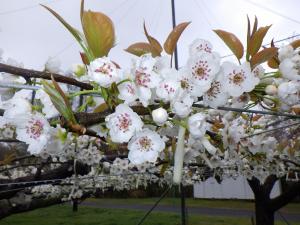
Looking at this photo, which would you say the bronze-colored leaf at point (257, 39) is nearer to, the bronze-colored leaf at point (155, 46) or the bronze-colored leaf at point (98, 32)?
the bronze-colored leaf at point (155, 46)

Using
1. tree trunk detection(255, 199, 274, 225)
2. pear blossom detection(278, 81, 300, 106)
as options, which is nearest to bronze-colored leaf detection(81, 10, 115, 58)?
pear blossom detection(278, 81, 300, 106)

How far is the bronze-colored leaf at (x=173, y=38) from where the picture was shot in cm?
59

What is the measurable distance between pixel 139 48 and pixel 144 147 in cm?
22

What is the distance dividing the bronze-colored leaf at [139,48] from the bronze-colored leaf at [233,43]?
0.44 feet

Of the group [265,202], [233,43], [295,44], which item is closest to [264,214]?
[265,202]

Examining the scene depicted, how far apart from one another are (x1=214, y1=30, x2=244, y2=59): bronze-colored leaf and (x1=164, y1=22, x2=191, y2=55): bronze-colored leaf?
0.25 ft

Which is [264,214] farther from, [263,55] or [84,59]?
[84,59]

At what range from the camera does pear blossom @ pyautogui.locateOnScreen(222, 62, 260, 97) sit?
0.57 metres

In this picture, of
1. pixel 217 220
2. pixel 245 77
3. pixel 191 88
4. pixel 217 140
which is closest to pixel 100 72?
pixel 191 88

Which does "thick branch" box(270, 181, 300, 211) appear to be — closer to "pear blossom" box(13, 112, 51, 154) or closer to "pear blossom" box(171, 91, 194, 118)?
"pear blossom" box(171, 91, 194, 118)

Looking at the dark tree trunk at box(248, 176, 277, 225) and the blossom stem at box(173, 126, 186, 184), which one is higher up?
the blossom stem at box(173, 126, 186, 184)

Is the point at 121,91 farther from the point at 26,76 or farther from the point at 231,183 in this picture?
the point at 231,183

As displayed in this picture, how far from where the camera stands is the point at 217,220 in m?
8.63

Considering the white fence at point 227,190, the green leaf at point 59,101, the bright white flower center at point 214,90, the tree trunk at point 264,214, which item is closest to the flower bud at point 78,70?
the green leaf at point 59,101
